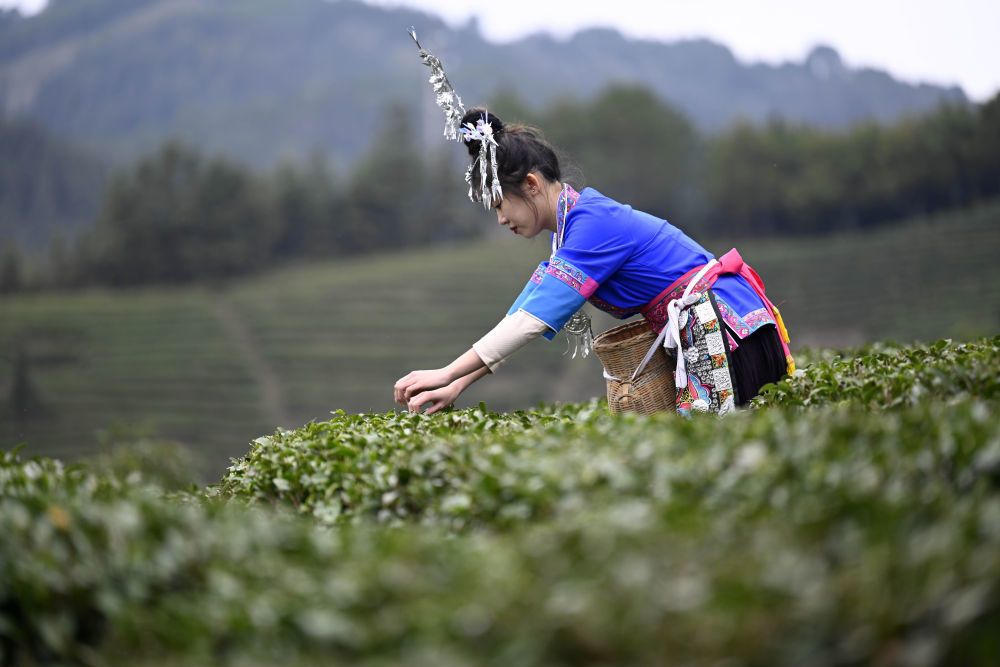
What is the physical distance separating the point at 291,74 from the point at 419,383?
317 ft

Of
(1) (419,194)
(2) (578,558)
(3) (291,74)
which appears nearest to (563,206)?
(2) (578,558)

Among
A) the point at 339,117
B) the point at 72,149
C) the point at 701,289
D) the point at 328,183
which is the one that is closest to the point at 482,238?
the point at 328,183

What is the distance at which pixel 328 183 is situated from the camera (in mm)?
39812

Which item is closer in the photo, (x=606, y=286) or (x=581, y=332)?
(x=606, y=286)

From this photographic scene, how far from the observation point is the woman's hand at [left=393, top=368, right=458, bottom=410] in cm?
275

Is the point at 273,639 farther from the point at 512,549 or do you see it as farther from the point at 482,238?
the point at 482,238

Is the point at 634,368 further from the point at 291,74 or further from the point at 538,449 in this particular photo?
the point at 291,74

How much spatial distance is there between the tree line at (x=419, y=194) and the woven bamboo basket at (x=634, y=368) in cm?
2746

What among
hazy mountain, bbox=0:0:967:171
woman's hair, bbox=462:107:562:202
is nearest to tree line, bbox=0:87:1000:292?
hazy mountain, bbox=0:0:967:171

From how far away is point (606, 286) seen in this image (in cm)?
290

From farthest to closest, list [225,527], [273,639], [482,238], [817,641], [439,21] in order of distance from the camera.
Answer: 1. [439,21]
2. [482,238]
3. [225,527]
4. [273,639]
5. [817,641]

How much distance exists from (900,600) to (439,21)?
9245 centimetres

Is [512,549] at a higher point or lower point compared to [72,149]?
lower

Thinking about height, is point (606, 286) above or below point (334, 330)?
above
